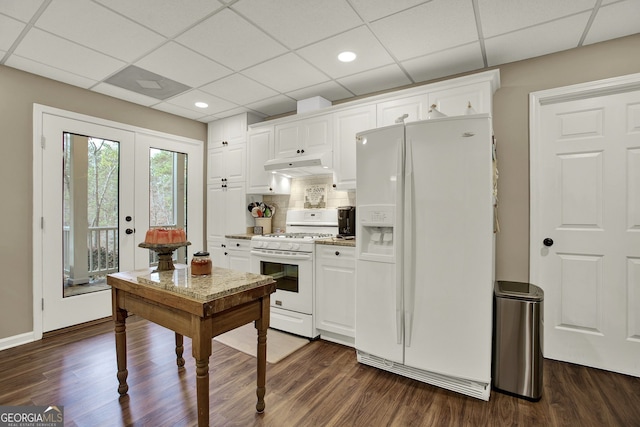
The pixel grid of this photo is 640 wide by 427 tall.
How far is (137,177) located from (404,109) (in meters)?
3.19

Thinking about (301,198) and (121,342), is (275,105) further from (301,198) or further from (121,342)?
(121,342)

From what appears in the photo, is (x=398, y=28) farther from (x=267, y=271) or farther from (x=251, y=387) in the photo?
(x=251, y=387)

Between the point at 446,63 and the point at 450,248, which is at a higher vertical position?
the point at 446,63

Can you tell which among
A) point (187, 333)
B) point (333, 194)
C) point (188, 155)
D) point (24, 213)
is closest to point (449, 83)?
point (333, 194)

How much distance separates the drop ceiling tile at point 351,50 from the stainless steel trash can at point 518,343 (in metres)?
2.06

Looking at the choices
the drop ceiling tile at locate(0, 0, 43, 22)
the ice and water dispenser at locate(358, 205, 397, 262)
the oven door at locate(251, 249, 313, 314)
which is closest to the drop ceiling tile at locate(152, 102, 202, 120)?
the drop ceiling tile at locate(0, 0, 43, 22)

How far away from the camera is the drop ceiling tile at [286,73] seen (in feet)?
8.87

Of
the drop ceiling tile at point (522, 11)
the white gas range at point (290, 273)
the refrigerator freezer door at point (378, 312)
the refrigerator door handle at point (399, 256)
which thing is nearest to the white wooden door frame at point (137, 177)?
the white gas range at point (290, 273)

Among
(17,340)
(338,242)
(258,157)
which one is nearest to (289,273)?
(338,242)

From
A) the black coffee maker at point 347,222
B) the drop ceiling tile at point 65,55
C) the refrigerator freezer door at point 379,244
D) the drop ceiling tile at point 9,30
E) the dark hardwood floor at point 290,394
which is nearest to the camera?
the dark hardwood floor at point 290,394

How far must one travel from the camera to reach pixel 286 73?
115 inches

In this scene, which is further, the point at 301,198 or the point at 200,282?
the point at 301,198

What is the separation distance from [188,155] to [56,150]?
146 cm

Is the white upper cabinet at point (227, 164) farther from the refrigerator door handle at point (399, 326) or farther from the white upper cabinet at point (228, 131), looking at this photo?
the refrigerator door handle at point (399, 326)
